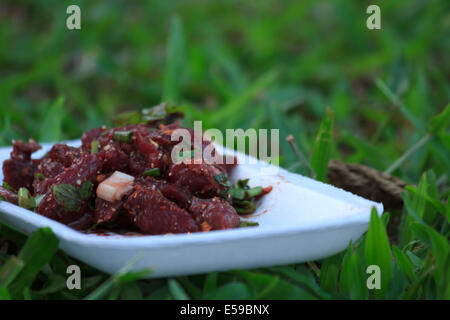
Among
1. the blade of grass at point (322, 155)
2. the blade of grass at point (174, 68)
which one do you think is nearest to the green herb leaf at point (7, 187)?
the blade of grass at point (322, 155)

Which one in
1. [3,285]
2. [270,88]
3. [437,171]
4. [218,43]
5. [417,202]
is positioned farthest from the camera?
[218,43]

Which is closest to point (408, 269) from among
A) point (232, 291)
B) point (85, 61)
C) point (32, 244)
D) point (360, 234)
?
point (360, 234)

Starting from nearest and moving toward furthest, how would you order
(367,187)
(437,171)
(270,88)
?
1. (367,187)
2. (437,171)
3. (270,88)

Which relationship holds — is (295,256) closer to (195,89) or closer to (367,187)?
(367,187)

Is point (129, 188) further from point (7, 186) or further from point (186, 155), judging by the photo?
point (7, 186)

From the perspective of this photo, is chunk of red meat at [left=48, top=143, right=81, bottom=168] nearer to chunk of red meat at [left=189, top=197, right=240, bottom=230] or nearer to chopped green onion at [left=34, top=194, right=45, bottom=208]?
chopped green onion at [left=34, top=194, right=45, bottom=208]

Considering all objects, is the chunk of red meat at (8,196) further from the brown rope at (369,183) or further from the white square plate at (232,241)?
the brown rope at (369,183)

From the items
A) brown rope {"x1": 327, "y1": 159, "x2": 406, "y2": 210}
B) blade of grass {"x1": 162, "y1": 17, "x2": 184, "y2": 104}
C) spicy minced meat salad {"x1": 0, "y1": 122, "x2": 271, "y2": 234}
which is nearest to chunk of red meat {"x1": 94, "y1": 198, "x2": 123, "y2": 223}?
spicy minced meat salad {"x1": 0, "y1": 122, "x2": 271, "y2": 234}
